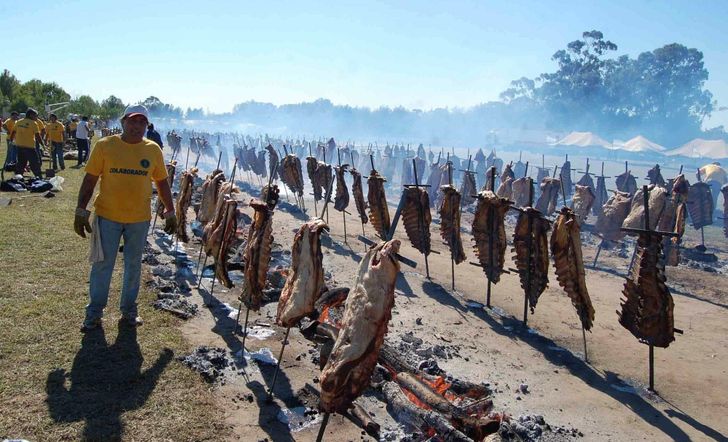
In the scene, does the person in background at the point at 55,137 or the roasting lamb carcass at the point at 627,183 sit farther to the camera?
the roasting lamb carcass at the point at 627,183

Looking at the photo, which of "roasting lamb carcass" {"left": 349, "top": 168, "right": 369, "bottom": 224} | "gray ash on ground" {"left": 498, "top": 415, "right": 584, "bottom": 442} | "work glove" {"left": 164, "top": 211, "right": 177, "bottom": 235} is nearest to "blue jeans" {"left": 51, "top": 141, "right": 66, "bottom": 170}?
"roasting lamb carcass" {"left": 349, "top": 168, "right": 369, "bottom": 224}

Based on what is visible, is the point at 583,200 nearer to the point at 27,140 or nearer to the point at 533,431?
the point at 533,431

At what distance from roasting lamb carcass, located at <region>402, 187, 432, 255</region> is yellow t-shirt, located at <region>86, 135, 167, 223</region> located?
6.53 meters

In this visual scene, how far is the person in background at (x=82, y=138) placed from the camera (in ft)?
64.7

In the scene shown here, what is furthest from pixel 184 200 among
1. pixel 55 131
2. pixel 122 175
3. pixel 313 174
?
pixel 55 131

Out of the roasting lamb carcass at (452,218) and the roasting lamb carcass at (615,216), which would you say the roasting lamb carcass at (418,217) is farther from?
the roasting lamb carcass at (615,216)

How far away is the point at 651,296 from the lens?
21.7ft

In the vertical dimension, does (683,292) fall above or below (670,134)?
below

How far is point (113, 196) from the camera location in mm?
5746

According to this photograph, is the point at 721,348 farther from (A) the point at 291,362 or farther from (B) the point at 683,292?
(A) the point at 291,362

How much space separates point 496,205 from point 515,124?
65980 mm

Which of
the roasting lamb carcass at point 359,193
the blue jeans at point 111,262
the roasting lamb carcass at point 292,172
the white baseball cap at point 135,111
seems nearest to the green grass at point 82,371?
the blue jeans at point 111,262

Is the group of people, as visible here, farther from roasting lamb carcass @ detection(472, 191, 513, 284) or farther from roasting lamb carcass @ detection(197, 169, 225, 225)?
roasting lamb carcass @ detection(472, 191, 513, 284)

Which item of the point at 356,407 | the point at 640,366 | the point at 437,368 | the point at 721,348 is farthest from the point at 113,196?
the point at 721,348
